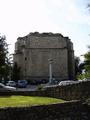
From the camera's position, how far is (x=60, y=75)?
109438mm

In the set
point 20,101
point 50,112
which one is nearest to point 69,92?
point 20,101

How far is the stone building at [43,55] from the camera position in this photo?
359 feet

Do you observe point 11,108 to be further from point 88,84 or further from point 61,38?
point 61,38

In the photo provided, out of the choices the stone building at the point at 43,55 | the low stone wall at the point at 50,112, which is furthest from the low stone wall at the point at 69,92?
the stone building at the point at 43,55

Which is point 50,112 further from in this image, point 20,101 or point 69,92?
point 69,92

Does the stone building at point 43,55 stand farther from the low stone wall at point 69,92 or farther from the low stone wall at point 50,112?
the low stone wall at point 50,112

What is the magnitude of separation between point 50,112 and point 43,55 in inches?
3610

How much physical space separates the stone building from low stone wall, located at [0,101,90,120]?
8442 centimetres

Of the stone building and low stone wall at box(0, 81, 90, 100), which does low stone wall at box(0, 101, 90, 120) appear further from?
the stone building

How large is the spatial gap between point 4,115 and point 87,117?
21.6ft

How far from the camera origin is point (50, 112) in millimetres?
20828

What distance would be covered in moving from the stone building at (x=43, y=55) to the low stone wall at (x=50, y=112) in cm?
8442

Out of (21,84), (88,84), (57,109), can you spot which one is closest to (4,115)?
(57,109)

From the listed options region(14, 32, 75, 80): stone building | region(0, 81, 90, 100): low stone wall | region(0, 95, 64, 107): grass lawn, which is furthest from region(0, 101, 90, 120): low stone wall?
region(14, 32, 75, 80): stone building
